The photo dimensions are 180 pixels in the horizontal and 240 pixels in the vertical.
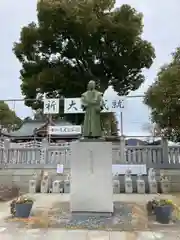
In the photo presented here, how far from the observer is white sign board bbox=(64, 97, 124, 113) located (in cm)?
947

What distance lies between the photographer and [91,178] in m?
4.69

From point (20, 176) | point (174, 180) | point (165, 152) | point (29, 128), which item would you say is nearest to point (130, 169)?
point (165, 152)

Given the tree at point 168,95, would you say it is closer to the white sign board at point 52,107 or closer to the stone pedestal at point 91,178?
the stone pedestal at point 91,178

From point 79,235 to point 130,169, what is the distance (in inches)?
201

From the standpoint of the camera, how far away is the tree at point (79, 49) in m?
13.4

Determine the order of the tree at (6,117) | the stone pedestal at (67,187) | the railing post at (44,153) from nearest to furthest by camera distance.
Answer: the stone pedestal at (67,187) < the railing post at (44,153) < the tree at (6,117)

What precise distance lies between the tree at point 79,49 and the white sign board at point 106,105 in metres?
4.69

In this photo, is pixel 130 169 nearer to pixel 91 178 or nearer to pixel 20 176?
pixel 20 176

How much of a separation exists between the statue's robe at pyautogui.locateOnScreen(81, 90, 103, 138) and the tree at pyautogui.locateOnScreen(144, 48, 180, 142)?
200 cm

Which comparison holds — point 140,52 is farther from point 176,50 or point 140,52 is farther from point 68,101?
point 176,50

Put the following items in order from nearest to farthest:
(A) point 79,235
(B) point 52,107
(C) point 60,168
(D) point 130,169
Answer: (A) point 79,235
(D) point 130,169
(C) point 60,168
(B) point 52,107

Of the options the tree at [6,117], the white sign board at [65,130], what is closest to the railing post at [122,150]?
the white sign board at [65,130]

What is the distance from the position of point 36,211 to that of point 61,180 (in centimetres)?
343

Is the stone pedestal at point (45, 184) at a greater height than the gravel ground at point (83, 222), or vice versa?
the stone pedestal at point (45, 184)
